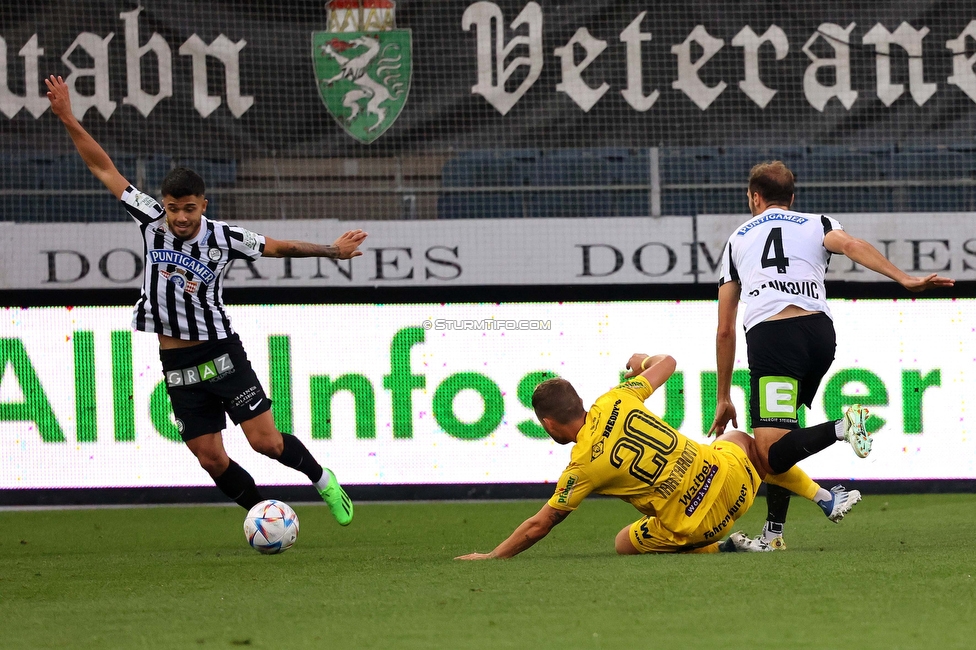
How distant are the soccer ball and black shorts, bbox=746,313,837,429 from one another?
1.76 m

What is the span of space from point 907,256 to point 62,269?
5895 mm

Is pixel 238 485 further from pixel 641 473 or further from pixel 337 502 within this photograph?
pixel 641 473

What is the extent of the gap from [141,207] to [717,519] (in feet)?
8.17

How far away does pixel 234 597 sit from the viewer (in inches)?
136

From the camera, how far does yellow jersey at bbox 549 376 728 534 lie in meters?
4.01

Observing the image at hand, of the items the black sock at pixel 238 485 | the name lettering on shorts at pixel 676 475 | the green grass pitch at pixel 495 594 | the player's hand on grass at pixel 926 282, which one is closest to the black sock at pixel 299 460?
the black sock at pixel 238 485

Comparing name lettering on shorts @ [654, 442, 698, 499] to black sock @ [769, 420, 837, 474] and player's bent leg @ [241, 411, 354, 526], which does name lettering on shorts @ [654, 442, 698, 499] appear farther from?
player's bent leg @ [241, 411, 354, 526]

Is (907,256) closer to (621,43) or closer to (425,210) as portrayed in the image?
(621,43)

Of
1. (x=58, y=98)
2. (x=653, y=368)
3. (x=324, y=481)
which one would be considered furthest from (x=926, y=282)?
(x=58, y=98)

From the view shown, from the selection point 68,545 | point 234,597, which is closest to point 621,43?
point 68,545

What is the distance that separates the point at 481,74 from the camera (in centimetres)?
938

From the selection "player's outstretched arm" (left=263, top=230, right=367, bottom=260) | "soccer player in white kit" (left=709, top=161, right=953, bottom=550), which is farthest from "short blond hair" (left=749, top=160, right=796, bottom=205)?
"player's outstretched arm" (left=263, top=230, right=367, bottom=260)

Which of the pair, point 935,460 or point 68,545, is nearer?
point 68,545

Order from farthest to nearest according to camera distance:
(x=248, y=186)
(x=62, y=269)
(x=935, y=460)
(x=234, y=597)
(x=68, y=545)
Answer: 1. (x=248, y=186)
2. (x=62, y=269)
3. (x=935, y=460)
4. (x=68, y=545)
5. (x=234, y=597)
